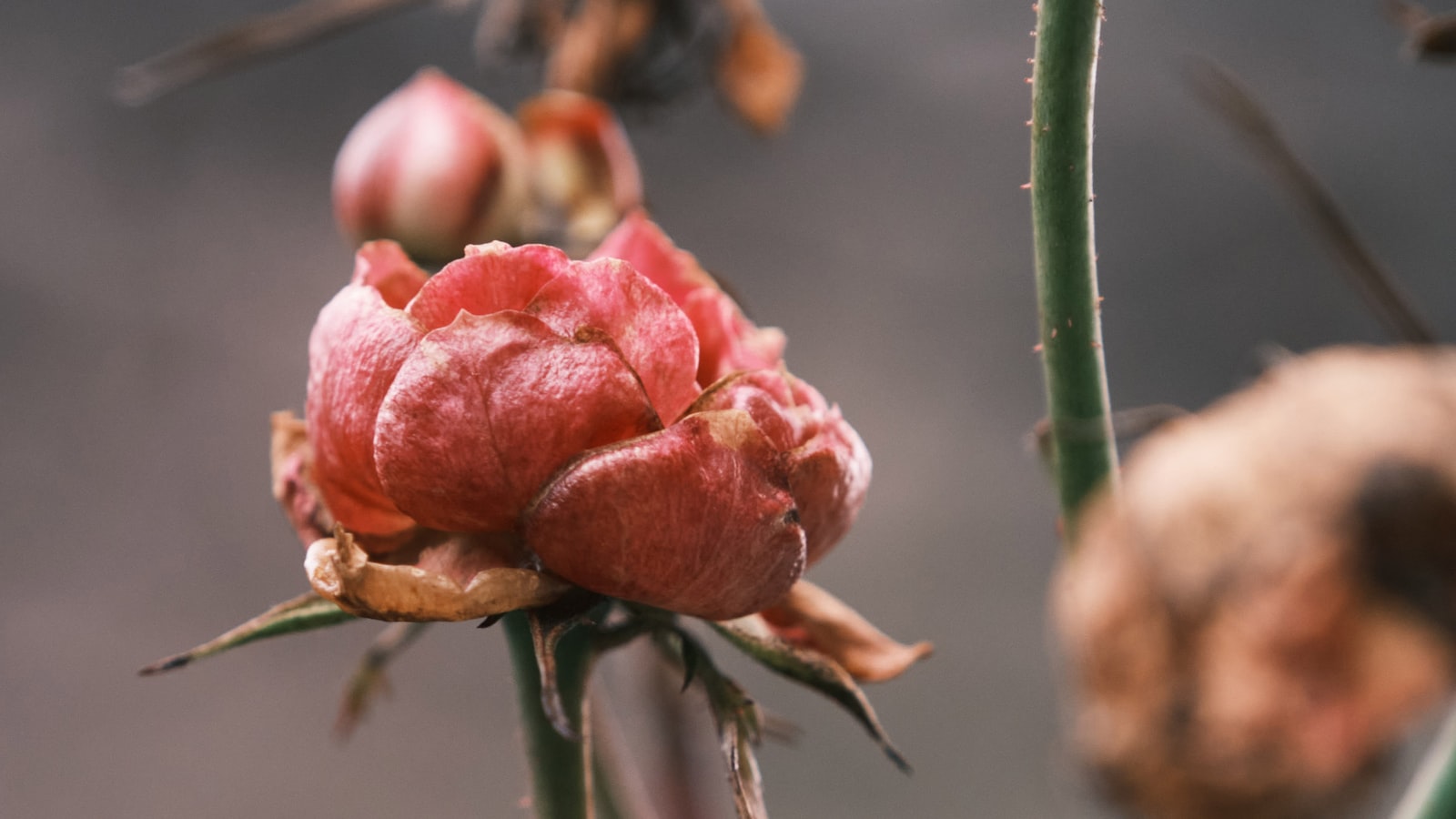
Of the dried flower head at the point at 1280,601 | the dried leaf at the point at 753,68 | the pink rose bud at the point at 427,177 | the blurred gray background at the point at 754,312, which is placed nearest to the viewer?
the dried flower head at the point at 1280,601

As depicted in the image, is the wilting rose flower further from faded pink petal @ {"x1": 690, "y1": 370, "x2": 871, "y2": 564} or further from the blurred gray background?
the blurred gray background

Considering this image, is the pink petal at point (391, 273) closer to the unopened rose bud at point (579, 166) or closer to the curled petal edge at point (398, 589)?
the curled petal edge at point (398, 589)

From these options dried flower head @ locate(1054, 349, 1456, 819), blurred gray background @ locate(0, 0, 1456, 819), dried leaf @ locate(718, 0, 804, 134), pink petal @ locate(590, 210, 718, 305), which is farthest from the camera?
blurred gray background @ locate(0, 0, 1456, 819)

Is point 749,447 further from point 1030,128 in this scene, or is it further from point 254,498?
point 254,498

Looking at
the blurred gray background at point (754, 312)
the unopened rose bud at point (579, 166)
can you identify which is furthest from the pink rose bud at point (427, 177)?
the blurred gray background at point (754, 312)

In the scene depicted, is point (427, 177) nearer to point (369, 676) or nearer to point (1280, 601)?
point (369, 676)

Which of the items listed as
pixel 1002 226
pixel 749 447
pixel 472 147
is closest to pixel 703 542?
pixel 749 447

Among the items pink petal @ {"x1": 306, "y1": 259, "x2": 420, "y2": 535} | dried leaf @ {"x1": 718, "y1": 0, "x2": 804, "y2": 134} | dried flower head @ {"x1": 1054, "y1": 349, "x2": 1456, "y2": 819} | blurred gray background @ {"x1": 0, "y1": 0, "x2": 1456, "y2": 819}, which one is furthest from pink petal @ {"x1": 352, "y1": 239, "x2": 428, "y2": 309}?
blurred gray background @ {"x1": 0, "y1": 0, "x2": 1456, "y2": 819}
